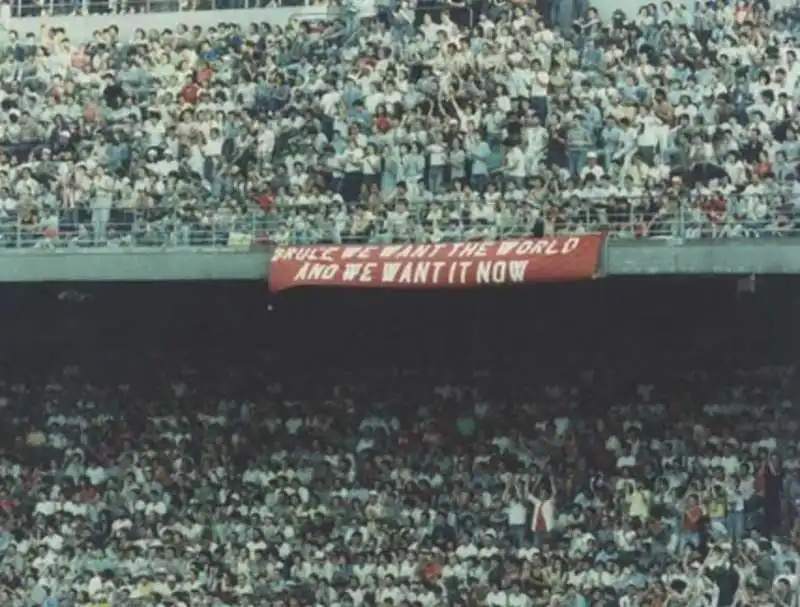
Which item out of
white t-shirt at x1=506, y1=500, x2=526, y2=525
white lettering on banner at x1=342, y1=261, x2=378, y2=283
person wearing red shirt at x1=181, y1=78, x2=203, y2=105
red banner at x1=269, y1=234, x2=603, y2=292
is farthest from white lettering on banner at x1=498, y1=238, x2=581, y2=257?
person wearing red shirt at x1=181, y1=78, x2=203, y2=105

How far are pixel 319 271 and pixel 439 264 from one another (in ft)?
4.63

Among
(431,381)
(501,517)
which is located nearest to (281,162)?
(431,381)

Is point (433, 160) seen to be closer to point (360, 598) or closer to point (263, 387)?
point (263, 387)

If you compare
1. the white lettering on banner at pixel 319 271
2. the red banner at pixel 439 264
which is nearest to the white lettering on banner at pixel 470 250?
the red banner at pixel 439 264

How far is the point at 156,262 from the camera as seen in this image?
2466 cm

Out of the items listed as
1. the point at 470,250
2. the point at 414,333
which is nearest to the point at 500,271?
the point at 470,250

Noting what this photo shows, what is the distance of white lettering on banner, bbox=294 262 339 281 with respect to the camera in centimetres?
2366

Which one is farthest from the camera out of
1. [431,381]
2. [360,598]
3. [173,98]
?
[173,98]

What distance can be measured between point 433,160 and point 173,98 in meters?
4.31

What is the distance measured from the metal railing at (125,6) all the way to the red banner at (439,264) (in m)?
7.05

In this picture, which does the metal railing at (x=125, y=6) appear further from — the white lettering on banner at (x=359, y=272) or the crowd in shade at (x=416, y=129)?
the white lettering on banner at (x=359, y=272)

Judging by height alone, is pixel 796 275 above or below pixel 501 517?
above

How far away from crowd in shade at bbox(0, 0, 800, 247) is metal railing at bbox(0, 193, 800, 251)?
30 mm

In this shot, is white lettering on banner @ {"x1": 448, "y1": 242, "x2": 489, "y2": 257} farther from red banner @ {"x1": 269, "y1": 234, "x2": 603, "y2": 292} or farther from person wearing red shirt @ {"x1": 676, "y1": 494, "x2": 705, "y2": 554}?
person wearing red shirt @ {"x1": 676, "y1": 494, "x2": 705, "y2": 554}
